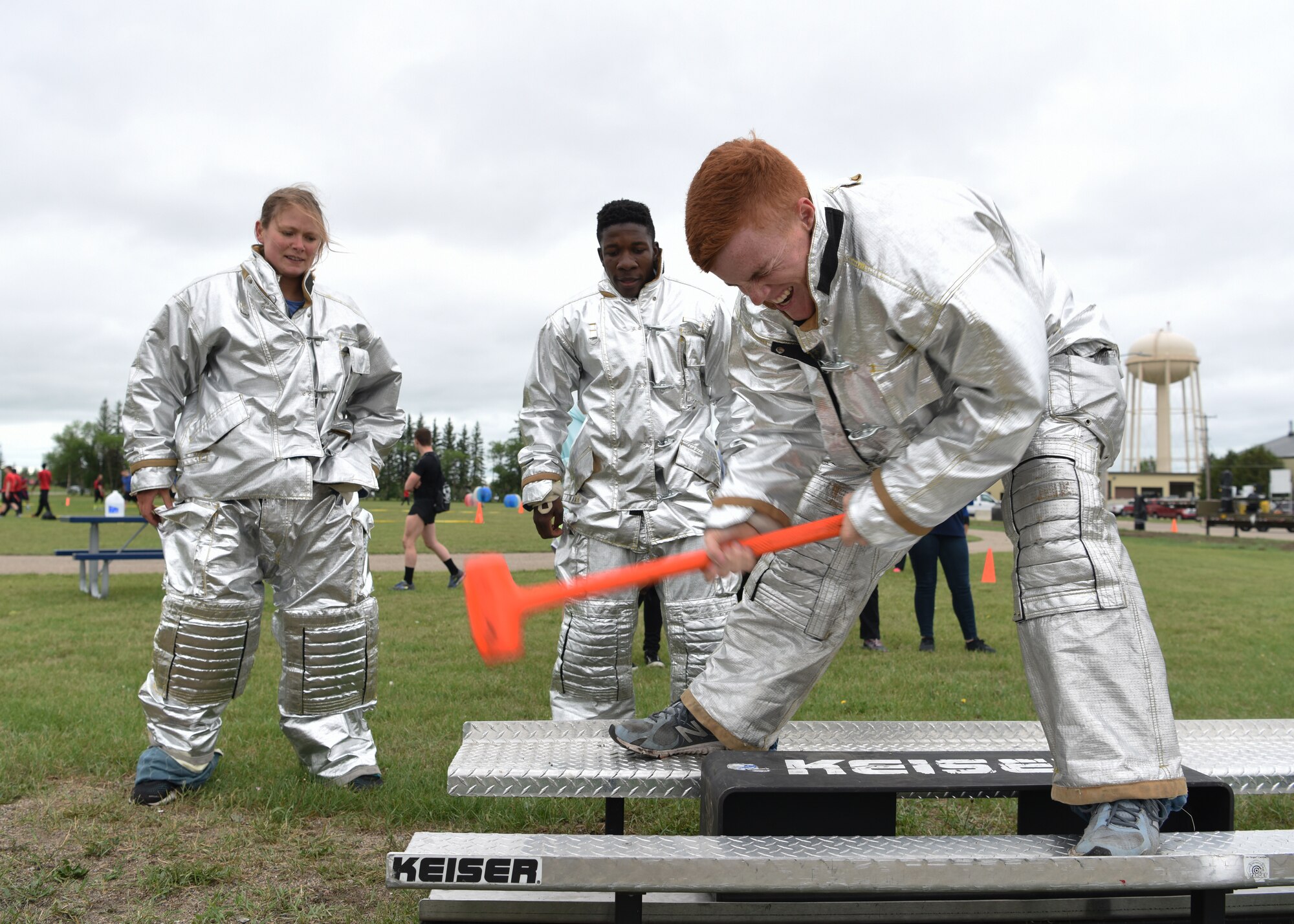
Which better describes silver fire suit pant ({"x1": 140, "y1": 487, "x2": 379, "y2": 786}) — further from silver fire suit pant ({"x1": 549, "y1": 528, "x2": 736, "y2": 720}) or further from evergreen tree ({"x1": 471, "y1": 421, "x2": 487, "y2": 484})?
evergreen tree ({"x1": 471, "y1": 421, "x2": 487, "y2": 484})

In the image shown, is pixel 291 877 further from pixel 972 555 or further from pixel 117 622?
pixel 972 555

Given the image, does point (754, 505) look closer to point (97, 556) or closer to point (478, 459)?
point (97, 556)

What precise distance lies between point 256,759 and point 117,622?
5423mm

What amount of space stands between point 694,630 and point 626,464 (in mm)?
785

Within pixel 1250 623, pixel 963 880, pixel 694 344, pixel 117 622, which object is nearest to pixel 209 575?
pixel 694 344

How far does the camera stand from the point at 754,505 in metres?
3.11

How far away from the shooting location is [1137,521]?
35625 mm

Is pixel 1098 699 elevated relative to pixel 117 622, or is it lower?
elevated

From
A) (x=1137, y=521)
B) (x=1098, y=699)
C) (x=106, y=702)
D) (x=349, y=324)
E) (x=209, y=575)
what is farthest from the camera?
(x=1137, y=521)

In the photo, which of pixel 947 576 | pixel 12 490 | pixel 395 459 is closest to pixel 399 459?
pixel 395 459

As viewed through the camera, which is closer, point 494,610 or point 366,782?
point 494,610

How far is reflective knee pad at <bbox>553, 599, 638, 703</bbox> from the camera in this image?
431 cm

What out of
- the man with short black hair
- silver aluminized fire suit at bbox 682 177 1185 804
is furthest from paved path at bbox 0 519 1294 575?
silver aluminized fire suit at bbox 682 177 1185 804

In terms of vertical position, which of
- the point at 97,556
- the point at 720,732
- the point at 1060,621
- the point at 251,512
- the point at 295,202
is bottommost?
the point at 720,732
